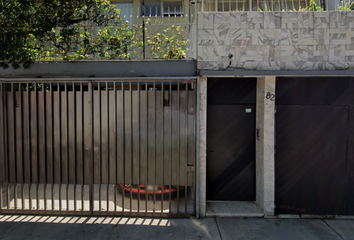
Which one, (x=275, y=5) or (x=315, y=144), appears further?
(x=275, y=5)

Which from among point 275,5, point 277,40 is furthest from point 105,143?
point 275,5

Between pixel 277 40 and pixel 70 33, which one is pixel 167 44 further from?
pixel 277 40

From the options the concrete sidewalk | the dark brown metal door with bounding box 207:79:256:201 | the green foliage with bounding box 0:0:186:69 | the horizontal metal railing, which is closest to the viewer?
the concrete sidewalk

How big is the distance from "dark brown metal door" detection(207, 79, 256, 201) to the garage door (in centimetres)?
64

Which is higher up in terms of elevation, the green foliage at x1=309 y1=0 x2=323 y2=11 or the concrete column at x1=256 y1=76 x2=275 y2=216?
the green foliage at x1=309 y1=0 x2=323 y2=11

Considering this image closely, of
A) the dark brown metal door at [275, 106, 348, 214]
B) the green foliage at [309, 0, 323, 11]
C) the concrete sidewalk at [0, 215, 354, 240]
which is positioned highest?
the green foliage at [309, 0, 323, 11]

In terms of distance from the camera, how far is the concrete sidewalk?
4535 millimetres

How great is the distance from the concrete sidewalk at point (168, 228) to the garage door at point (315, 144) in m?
0.44

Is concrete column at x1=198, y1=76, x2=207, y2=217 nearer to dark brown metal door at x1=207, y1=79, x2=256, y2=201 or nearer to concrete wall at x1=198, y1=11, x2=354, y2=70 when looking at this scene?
concrete wall at x1=198, y1=11, x2=354, y2=70

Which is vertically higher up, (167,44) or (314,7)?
(314,7)

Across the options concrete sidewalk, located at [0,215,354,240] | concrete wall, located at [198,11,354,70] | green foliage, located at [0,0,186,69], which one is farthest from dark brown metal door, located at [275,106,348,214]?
green foliage, located at [0,0,186,69]

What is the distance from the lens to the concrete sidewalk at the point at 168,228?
4.54m

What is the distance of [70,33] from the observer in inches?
214

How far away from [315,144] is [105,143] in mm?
4246
